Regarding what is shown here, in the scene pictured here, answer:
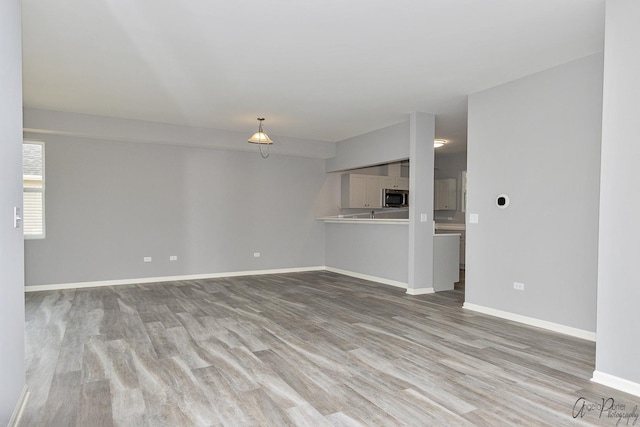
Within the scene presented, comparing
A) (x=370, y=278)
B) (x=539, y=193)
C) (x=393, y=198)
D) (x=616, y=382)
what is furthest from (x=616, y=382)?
(x=393, y=198)

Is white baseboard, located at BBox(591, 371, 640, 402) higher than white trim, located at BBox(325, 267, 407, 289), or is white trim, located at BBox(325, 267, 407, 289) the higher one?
white baseboard, located at BBox(591, 371, 640, 402)

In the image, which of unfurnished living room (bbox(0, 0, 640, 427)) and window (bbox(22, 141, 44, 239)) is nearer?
unfurnished living room (bbox(0, 0, 640, 427))

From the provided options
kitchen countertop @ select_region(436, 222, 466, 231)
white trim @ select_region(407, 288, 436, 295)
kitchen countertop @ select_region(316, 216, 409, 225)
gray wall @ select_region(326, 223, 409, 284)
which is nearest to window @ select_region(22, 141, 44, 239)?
kitchen countertop @ select_region(316, 216, 409, 225)

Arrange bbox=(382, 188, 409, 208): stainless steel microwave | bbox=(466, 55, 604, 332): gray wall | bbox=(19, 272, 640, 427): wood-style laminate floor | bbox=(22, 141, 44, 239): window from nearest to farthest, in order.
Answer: bbox=(19, 272, 640, 427): wood-style laminate floor, bbox=(466, 55, 604, 332): gray wall, bbox=(22, 141, 44, 239): window, bbox=(382, 188, 409, 208): stainless steel microwave

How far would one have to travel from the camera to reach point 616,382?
2.75m

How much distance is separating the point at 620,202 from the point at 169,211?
6.67 meters

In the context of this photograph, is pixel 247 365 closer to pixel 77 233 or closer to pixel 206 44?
pixel 206 44

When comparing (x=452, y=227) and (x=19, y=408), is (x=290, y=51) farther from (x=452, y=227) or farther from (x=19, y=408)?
(x=452, y=227)

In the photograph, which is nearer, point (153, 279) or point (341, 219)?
point (153, 279)

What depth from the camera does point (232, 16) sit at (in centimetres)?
312

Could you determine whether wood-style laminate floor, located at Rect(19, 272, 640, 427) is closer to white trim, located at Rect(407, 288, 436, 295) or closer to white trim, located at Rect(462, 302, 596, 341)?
white trim, located at Rect(462, 302, 596, 341)

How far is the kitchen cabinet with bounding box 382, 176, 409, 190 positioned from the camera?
9117 mm

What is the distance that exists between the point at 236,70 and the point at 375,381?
11.3ft

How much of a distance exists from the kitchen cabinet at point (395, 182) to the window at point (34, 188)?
6.64m
